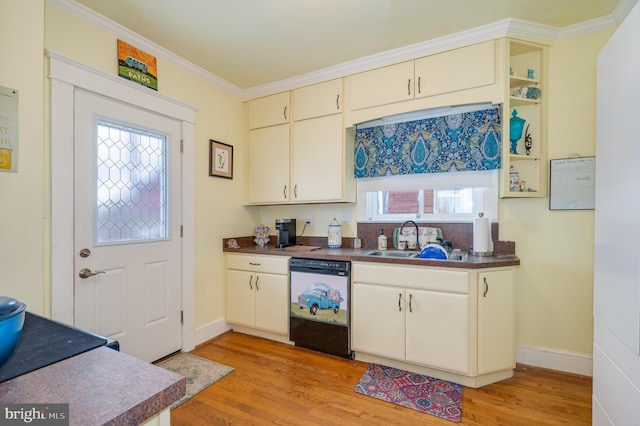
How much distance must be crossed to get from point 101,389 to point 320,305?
2055 millimetres

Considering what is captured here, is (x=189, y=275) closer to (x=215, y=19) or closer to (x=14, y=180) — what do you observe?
(x=14, y=180)

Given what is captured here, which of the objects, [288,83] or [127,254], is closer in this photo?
[127,254]

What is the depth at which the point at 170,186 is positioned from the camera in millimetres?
2582

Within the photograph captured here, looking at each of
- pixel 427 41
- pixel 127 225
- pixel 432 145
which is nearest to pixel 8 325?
pixel 127 225

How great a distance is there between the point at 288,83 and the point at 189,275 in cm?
217

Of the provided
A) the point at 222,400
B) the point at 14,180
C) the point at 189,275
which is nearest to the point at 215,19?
the point at 14,180

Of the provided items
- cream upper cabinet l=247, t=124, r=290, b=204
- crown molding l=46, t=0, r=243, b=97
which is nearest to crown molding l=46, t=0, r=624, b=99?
crown molding l=46, t=0, r=243, b=97

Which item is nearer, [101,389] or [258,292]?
[101,389]

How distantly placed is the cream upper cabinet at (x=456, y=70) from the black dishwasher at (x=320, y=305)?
165 centimetres

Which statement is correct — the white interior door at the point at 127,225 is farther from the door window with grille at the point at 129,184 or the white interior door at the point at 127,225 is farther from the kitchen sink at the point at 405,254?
the kitchen sink at the point at 405,254

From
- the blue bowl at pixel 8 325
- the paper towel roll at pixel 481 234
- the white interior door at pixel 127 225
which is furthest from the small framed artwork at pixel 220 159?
the paper towel roll at pixel 481 234

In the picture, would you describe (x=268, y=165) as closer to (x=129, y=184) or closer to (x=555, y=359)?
(x=129, y=184)

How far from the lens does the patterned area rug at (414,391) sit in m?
1.89

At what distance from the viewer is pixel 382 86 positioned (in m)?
2.64
